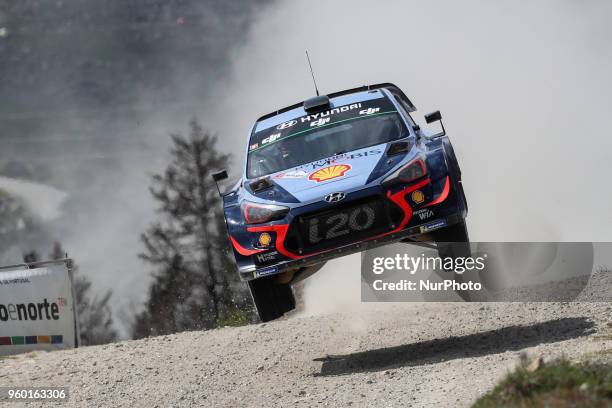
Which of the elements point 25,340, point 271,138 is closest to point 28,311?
point 25,340

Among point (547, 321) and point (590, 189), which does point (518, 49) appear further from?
point (547, 321)

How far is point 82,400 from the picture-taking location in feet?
29.5

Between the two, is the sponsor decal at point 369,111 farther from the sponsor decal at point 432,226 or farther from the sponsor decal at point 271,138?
the sponsor decal at point 432,226

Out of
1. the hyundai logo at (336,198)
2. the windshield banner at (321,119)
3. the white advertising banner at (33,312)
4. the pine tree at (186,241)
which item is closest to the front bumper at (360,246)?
the hyundai logo at (336,198)

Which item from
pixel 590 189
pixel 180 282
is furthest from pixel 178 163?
pixel 590 189

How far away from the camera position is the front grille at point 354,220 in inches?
346

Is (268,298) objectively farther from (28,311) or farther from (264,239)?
(28,311)

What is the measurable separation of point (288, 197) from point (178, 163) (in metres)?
40.3

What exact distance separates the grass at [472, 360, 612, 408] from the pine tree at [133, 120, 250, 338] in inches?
1288

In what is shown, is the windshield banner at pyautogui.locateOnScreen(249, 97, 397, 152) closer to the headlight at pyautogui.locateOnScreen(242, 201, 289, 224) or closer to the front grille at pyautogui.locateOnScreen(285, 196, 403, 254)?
the headlight at pyautogui.locateOnScreen(242, 201, 289, 224)

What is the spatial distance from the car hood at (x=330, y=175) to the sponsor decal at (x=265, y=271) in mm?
623

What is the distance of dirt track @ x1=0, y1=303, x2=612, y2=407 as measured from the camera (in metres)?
7.76

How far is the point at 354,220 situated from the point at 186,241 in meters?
37.6

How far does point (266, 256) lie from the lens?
9.05 metres
